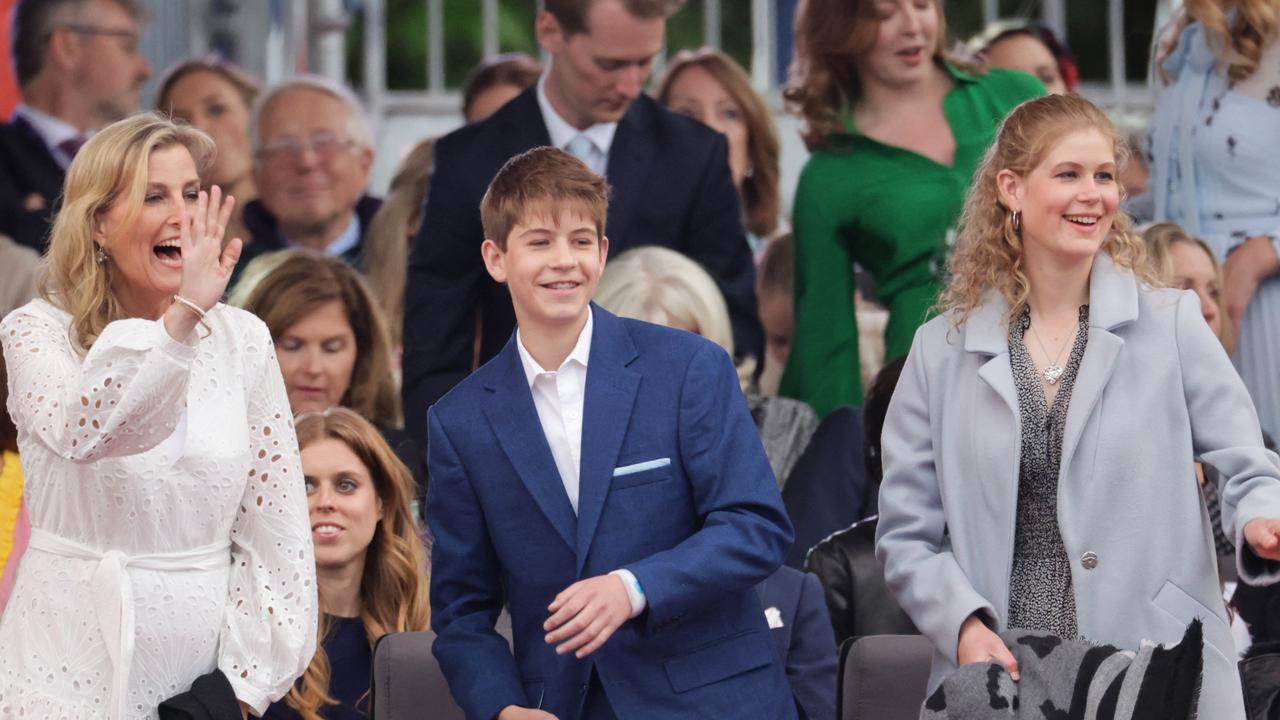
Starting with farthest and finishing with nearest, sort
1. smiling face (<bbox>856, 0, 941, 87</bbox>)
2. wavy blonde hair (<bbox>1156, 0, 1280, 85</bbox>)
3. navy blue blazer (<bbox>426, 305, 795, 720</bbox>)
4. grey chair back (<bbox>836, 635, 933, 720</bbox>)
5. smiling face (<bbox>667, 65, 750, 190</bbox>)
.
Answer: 1. smiling face (<bbox>667, 65, 750, 190</bbox>)
2. smiling face (<bbox>856, 0, 941, 87</bbox>)
3. wavy blonde hair (<bbox>1156, 0, 1280, 85</bbox>)
4. grey chair back (<bbox>836, 635, 933, 720</bbox>)
5. navy blue blazer (<bbox>426, 305, 795, 720</bbox>)

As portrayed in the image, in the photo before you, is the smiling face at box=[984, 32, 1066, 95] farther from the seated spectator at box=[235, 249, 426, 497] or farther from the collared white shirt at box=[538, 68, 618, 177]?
the seated spectator at box=[235, 249, 426, 497]

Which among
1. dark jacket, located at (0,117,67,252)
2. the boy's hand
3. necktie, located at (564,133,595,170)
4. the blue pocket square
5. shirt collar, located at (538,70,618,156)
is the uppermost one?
shirt collar, located at (538,70,618,156)

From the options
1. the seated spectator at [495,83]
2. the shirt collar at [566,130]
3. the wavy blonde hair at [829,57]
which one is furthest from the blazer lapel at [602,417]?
the seated spectator at [495,83]

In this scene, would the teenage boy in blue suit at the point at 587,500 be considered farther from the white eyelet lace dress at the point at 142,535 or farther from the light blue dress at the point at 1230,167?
the light blue dress at the point at 1230,167

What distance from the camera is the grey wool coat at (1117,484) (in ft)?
11.1

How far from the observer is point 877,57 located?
5.61 metres

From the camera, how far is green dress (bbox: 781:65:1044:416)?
214 inches

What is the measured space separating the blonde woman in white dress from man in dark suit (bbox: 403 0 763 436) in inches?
66.6

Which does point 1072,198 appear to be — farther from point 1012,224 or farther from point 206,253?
point 206,253

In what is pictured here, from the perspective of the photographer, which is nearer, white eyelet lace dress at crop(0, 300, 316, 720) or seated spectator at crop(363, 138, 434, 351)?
white eyelet lace dress at crop(0, 300, 316, 720)

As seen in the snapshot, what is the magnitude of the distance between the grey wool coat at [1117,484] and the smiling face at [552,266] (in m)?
0.68

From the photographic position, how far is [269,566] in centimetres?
361

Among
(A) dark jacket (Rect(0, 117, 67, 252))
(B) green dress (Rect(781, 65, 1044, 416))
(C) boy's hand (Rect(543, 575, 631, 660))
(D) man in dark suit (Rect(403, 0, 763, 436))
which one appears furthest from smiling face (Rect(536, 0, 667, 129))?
(C) boy's hand (Rect(543, 575, 631, 660))

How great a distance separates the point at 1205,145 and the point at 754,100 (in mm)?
1723
